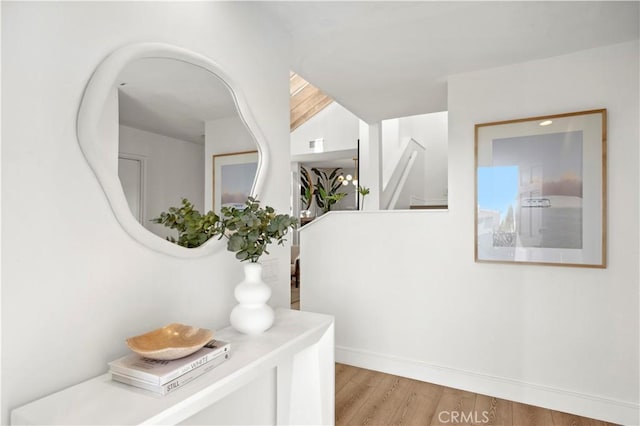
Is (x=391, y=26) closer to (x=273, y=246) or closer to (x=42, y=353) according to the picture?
(x=273, y=246)

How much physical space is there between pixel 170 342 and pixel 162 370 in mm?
175

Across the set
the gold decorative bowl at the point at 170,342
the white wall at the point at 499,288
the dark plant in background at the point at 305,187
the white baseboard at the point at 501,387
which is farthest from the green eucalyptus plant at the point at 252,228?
the dark plant in background at the point at 305,187

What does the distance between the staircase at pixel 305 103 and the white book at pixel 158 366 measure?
5260 millimetres

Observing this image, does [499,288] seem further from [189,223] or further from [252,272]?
[189,223]

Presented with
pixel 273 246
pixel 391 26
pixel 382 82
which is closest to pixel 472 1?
pixel 391 26

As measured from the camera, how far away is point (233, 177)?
1.64 meters

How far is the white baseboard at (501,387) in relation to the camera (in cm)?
222

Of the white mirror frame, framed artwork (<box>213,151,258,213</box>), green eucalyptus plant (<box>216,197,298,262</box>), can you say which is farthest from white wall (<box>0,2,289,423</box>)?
framed artwork (<box>213,151,258,213</box>)

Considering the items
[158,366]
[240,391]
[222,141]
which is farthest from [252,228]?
[240,391]

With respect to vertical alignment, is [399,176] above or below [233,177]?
above

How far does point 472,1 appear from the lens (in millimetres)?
1796

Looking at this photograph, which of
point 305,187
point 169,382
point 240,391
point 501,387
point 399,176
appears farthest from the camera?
point 305,187

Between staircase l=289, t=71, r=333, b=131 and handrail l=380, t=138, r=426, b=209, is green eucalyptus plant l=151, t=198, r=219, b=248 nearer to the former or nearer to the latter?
handrail l=380, t=138, r=426, b=209

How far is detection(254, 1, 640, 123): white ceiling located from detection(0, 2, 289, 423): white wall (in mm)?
942
